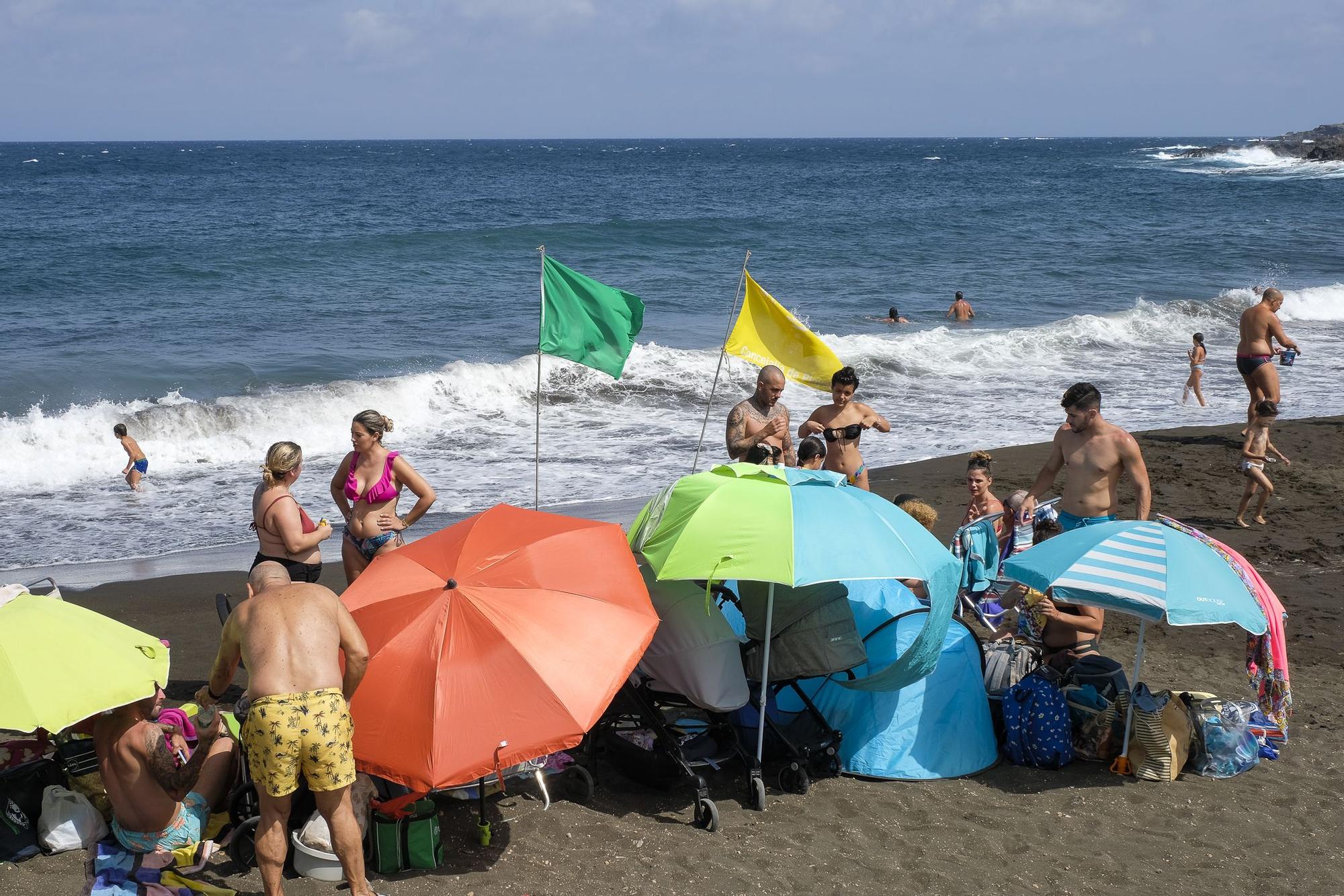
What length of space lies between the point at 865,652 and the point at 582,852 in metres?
1.59

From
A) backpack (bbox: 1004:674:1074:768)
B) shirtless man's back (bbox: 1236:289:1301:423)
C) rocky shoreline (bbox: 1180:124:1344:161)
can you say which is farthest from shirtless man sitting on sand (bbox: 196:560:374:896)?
rocky shoreline (bbox: 1180:124:1344:161)

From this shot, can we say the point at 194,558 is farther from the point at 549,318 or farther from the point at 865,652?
the point at 865,652

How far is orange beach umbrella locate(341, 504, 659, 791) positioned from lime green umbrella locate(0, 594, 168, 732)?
2.66ft

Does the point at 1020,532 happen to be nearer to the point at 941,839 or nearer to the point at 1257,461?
the point at 941,839

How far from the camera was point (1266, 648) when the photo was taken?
5.50m

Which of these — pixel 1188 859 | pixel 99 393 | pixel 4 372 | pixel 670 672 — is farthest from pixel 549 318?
pixel 4 372

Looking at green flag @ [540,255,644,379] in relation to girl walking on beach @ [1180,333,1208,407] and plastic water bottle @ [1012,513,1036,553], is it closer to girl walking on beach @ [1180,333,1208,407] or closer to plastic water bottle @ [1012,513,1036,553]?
plastic water bottle @ [1012,513,1036,553]

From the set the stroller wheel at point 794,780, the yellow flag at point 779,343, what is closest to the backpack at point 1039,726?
the stroller wheel at point 794,780

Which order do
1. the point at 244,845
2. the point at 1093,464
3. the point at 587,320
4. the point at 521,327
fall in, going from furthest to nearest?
the point at 521,327, the point at 587,320, the point at 1093,464, the point at 244,845

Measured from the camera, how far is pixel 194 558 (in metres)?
9.41

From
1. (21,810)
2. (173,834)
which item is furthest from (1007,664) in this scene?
(21,810)

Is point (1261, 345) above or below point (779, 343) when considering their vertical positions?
below

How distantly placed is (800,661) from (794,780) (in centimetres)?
56

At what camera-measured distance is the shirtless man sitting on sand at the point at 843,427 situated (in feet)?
25.3
